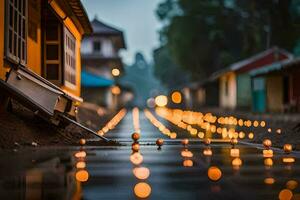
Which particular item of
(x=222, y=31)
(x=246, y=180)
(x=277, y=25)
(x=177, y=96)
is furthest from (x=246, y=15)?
(x=246, y=180)

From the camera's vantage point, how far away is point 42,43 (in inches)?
807

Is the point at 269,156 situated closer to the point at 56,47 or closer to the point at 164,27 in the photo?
the point at 56,47

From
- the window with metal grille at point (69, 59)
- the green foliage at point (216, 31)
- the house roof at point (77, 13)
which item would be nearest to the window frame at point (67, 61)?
the window with metal grille at point (69, 59)

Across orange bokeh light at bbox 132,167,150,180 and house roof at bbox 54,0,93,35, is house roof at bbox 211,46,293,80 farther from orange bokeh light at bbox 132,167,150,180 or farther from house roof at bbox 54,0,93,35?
orange bokeh light at bbox 132,167,150,180

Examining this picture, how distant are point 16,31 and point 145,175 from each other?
8447 mm

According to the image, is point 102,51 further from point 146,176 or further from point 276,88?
point 146,176

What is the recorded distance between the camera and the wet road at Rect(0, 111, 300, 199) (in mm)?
6445

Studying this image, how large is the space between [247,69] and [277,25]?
1188 centimetres

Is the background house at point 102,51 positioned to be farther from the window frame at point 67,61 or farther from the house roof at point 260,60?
the window frame at point 67,61

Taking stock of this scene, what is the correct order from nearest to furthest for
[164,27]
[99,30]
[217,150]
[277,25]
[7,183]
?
[7,183] → [217,150] → [277,25] → [99,30] → [164,27]

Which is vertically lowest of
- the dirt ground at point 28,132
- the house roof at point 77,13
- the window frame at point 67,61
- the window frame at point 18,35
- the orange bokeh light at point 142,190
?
the orange bokeh light at point 142,190

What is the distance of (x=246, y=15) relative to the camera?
6819 cm

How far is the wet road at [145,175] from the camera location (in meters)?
6.45

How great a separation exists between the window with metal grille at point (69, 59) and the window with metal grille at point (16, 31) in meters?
5.60
